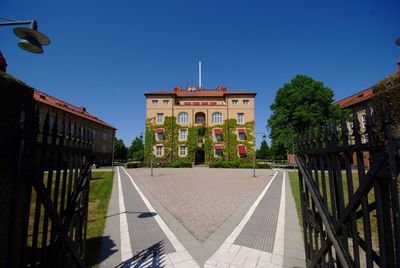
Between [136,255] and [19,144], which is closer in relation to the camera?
[19,144]

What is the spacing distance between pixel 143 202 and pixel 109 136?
44808 millimetres

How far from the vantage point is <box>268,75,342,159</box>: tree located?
2994 centimetres

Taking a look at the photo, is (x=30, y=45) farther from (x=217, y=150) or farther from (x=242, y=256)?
(x=217, y=150)

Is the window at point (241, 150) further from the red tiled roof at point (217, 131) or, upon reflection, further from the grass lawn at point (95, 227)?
the grass lawn at point (95, 227)

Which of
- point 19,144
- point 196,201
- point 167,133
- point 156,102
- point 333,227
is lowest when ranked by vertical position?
point 196,201

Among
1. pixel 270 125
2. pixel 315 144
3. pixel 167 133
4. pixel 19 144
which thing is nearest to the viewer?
pixel 19 144

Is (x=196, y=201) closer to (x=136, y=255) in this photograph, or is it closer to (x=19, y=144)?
(x=136, y=255)

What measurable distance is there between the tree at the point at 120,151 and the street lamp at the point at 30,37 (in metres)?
58.6

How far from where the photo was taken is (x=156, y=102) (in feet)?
132

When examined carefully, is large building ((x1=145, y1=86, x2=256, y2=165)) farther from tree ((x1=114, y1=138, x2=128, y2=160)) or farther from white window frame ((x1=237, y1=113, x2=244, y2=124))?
tree ((x1=114, y1=138, x2=128, y2=160))

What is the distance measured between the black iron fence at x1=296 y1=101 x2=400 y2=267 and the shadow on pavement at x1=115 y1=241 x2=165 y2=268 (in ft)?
8.90

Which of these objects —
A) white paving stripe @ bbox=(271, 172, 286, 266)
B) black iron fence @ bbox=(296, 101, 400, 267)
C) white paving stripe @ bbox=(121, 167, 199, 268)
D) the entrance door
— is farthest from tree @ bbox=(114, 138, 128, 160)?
black iron fence @ bbox=(296, 101, 400, 267)

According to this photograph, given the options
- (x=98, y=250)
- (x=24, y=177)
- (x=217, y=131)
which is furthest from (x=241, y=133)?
(x=24, y=177)

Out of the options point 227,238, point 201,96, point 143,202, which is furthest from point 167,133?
point 227,238
